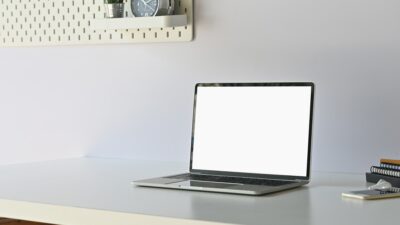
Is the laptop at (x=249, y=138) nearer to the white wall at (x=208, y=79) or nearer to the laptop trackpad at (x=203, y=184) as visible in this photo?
the laptop trackpad at (x=203, y=184)

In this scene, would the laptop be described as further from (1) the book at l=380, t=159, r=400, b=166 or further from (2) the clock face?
(2) the clock face

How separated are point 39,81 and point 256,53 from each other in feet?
2.67

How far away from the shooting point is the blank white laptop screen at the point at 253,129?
1820 millimetres

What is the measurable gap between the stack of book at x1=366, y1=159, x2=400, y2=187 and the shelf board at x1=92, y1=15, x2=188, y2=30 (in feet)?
2.27

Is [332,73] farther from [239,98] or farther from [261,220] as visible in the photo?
[261,220]

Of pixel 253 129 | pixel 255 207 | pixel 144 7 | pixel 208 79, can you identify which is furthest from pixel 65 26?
pixel 255 207

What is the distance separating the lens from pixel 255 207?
152 cm

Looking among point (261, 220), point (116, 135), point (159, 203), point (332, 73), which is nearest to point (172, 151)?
point (116, 135)

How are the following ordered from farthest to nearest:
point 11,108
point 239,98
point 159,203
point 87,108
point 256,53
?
point 11,108 < point 87,108 < point 256,53 < point 239,98 < point 159,203

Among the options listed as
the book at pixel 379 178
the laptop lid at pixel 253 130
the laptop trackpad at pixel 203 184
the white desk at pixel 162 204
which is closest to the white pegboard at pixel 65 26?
the laptop lid at pixel 253 130

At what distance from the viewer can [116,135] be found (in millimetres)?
2445

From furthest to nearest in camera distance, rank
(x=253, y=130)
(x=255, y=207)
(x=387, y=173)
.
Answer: (x=253, y=130), (x=387, y=173), (x=255, y=207)

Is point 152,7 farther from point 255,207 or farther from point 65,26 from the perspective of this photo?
point 255,207

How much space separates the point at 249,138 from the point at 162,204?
1.30 ft
